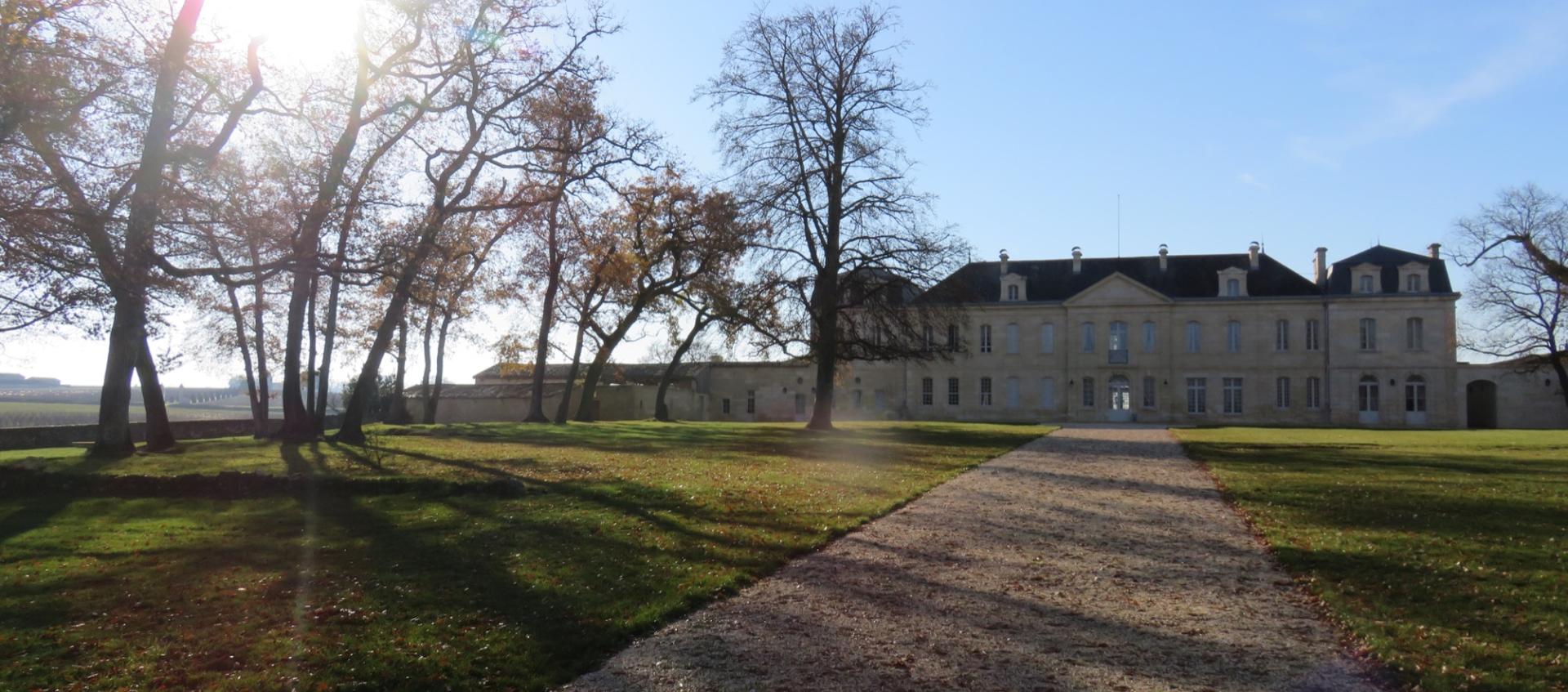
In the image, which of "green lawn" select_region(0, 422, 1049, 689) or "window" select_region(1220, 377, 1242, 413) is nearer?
"green lawn" select_region(0, 422, 1049, 689)

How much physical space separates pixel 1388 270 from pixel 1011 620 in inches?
2010

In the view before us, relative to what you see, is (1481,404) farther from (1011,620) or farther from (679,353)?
(1011,620)

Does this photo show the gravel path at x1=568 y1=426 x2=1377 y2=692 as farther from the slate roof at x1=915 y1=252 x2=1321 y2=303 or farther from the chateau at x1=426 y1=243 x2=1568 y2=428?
the slate roof at x1=915 y1=252 x2=1321 y2=303

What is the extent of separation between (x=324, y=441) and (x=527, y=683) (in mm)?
18553

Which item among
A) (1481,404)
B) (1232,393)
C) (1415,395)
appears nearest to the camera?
(1415,395)

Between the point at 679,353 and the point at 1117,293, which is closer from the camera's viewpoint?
the point at 679,353

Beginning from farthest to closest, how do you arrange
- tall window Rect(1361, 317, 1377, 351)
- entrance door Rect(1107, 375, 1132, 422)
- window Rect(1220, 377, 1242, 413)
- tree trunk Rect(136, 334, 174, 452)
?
1. entrance door Rect(1107, 375, 1132, 422)
2. window Rect(1220, 377, 1242, 413)
3. tall window Rect(1361, 317, 1377, 351)
4. tree trunk Rect(136, 334, 174, 452)

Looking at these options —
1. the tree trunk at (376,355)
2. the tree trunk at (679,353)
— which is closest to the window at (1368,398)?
the tree trunk at (679,353)

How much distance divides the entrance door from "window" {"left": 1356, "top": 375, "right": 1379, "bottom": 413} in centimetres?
1005

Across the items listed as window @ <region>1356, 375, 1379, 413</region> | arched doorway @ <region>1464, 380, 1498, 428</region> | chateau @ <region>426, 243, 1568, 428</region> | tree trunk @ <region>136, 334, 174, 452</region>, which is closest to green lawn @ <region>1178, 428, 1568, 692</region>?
tree trunk @ <region>136, 334, 174, 452</region>

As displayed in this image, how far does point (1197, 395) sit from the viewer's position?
51000 millimetres

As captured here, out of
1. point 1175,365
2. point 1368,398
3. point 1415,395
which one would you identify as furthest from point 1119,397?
point 1415,395

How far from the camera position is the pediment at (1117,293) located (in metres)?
50.8

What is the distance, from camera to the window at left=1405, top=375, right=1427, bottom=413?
4819 centimetres
